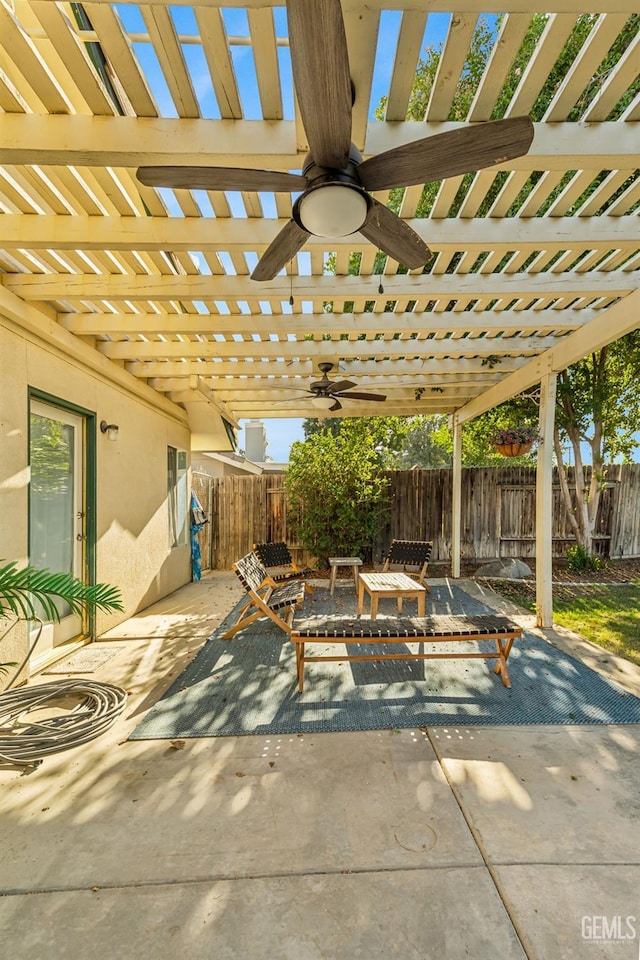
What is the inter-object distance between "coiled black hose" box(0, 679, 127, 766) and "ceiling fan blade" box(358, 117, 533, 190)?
3387 millimetres

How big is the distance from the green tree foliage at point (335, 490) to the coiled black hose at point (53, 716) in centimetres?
511

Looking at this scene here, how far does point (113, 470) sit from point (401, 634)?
366cm

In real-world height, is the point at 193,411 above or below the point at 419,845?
above

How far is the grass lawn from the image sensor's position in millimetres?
4544

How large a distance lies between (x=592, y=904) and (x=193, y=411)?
7.43 m

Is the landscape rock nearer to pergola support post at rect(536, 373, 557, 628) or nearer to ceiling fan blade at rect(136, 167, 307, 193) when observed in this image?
pergola support post at rect(536, 373, 557, 628)

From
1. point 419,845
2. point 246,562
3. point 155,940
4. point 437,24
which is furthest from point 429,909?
point 246,562

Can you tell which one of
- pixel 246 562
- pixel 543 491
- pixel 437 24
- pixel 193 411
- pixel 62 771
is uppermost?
pixel 437 24

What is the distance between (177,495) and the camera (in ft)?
24.9

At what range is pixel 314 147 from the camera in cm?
173

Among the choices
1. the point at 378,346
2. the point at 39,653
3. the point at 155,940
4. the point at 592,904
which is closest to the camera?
the point at 155,940

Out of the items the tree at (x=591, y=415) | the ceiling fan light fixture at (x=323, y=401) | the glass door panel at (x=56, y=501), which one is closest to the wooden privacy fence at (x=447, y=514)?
the tree at (x=591, y=415)

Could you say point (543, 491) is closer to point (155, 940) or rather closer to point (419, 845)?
point (419, 845)

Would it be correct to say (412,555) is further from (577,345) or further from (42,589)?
(42,589)
